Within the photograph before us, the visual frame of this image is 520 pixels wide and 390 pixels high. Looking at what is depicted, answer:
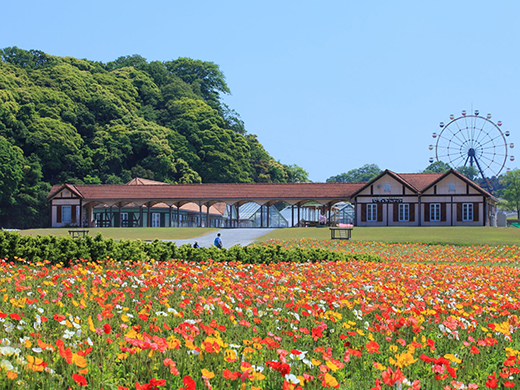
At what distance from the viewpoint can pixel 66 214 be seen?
53438mm

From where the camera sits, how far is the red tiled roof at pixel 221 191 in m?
52.1

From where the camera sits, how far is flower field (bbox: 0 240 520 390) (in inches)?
152

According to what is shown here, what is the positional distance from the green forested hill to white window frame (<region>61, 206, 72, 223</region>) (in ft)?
31.8

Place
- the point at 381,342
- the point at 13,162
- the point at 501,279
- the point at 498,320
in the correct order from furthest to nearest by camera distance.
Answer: the point at 13,162, the point at 501,279, the point at 498,320, the point at 381,342

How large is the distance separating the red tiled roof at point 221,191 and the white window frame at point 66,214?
1.69 metres

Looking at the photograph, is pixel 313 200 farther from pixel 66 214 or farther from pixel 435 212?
pixel 66 214

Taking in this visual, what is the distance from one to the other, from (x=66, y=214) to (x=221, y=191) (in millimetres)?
14460

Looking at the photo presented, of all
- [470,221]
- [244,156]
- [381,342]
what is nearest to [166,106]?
[244,156]

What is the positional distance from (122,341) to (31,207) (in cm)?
6176

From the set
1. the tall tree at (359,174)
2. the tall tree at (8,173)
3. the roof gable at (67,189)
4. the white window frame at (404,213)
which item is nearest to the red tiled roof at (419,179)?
the white window frame at (404,213)

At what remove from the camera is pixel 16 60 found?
8350 centimetres

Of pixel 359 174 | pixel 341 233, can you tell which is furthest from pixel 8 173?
pixel 359 174

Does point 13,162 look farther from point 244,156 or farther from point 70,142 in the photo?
point 244,156

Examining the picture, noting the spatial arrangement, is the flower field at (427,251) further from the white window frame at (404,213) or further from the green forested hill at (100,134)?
the green forested hill at (100,134)
